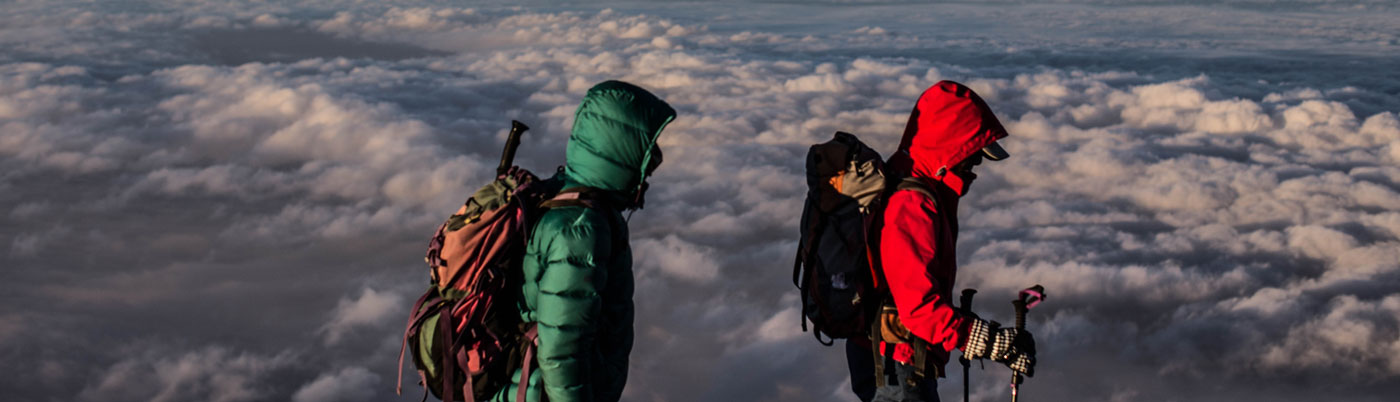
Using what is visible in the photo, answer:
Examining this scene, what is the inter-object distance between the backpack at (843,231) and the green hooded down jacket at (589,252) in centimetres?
113

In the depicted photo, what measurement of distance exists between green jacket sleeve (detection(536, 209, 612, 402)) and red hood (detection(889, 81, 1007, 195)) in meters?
Result: 1.68

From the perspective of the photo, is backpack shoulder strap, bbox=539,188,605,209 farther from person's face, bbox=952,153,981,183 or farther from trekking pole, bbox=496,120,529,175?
person's face, bbox=952,153,981,183

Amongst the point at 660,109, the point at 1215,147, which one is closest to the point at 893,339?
the point at 660,109

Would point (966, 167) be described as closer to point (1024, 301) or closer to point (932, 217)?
point (932, 217)

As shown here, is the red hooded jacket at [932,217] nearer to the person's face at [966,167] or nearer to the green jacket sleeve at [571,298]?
the person's face at [966,167]

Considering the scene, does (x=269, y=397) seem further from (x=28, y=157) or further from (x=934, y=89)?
(x=28, y=157)

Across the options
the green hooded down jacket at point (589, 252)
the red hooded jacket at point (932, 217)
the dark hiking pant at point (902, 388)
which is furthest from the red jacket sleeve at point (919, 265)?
the green hooded down jacket at point (589, 252)

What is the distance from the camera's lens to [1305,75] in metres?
193

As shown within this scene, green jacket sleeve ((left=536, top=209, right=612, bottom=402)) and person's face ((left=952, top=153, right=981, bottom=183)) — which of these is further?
person's face ((left=952, top=153, right=981, bottom=183))

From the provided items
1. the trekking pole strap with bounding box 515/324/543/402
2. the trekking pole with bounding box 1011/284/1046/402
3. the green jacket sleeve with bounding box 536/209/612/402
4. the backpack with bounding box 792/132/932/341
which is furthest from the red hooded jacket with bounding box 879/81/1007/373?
the trekking pole strap with bounding box 515/324/543/402

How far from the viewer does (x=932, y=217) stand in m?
4.14

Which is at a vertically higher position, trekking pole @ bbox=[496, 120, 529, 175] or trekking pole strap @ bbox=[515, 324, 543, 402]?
trekking pole @ bbox=[496, 120, 529, 175]

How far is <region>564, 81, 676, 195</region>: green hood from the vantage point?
3.49 m

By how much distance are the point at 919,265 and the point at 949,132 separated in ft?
2.19
